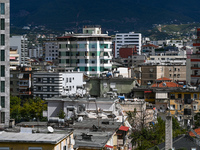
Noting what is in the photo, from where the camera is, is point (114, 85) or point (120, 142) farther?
point (114, 85)

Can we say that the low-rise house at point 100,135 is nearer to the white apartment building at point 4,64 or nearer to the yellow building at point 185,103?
the white apartment building at point 4,64

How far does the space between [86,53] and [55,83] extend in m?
17.8

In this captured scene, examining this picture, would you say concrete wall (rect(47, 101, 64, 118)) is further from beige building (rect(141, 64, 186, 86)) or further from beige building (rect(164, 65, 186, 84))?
beige building (rect(164, 65, 186, 84))

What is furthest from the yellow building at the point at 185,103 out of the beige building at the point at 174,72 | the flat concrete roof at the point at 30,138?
the beige building at the point at 174,72

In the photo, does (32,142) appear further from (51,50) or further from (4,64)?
(51,50)

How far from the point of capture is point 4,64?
45469 mm

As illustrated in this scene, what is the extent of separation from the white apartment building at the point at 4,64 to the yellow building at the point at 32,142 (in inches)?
889

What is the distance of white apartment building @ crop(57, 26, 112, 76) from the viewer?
272 ft

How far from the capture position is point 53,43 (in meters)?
200

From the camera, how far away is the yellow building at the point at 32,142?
20.6 m

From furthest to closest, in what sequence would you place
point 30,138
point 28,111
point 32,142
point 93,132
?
1. point 28,111
2. point 93,132
3. point 30,138
4. point 32,142

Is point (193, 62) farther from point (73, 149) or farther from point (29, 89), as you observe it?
point (73, 149)

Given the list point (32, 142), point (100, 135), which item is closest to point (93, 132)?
point (100, 135)

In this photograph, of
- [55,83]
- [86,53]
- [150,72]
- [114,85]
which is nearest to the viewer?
[114,85]
